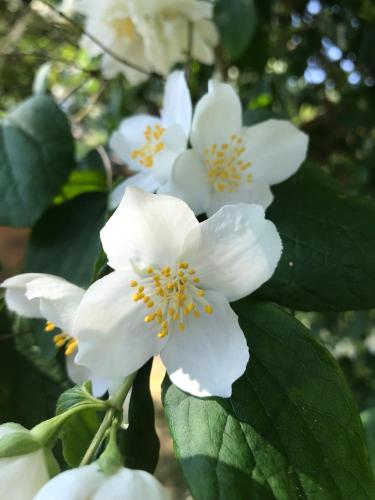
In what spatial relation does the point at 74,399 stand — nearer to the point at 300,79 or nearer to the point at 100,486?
the point at 100,486

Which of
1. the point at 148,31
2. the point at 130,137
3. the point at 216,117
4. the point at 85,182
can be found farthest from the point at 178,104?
the point at 85,182

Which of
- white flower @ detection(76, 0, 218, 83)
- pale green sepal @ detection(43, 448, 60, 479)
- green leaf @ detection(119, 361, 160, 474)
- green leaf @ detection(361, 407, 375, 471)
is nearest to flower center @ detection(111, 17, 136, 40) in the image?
white flower @ detection(76, 0, 218, 83)

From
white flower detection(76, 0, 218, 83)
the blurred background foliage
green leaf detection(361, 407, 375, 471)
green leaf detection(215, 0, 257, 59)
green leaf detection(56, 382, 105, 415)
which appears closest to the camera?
green leaf detection(56, 382, 105, 415)

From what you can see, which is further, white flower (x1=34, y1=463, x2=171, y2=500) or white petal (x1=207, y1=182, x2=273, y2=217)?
white petal (x1=207, y1=182, x2=273, y2=217)

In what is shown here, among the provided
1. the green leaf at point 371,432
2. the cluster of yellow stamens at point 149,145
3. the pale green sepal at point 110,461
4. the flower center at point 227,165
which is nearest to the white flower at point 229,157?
the flower center at point 227,165

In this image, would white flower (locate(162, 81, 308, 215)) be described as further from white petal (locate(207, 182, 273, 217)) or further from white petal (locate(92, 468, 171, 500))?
white petal (locate(92, 468, 171, 500))

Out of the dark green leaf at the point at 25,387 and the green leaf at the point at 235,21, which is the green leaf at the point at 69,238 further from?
the green leaf at the point at 235,21

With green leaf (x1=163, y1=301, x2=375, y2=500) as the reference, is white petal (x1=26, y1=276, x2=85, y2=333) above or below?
above

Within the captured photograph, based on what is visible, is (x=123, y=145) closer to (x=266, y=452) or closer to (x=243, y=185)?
(x=243, y=185)
